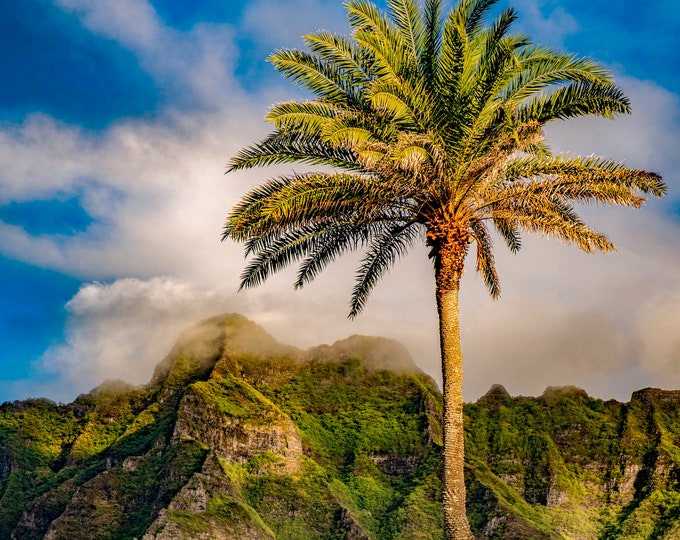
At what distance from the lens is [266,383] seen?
7515 inches

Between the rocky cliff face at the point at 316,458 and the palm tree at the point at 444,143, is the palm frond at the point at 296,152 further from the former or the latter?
the rocky cliff face at the point at 316,458

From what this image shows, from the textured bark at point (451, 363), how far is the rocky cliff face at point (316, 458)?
364ft

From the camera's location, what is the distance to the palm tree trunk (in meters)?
19.6

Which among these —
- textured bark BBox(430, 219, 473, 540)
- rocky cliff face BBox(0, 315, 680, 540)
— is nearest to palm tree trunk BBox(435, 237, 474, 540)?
textured bark BBox(430, 219, 473, 540)

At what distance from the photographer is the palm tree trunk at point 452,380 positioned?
19625 millimetres

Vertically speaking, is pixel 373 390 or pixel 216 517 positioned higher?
pixel 373 390

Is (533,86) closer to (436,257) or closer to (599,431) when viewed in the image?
(436,257)

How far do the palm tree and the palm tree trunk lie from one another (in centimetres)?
3

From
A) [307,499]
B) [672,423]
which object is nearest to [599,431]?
[672,423]

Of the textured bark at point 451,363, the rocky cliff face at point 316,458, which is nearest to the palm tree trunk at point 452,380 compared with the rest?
the textured bark at point 451,363

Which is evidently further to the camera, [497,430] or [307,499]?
[497,430]

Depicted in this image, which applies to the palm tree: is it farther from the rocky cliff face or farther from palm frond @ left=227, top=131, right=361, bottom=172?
the rocky cliff face

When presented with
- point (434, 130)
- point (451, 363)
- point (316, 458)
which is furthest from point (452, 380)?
point (316, 458)

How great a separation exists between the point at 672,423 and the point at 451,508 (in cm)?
18103
